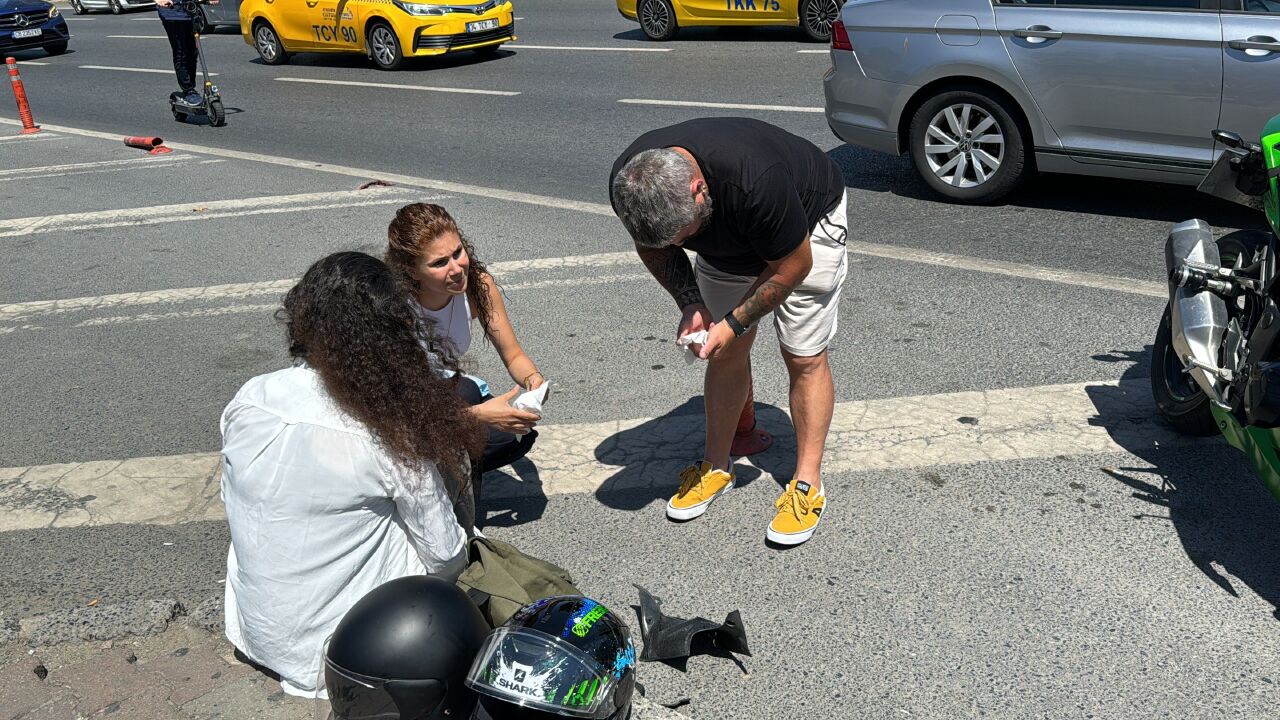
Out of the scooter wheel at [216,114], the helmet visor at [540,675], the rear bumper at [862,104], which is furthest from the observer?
the scooter wheel at [216,114]

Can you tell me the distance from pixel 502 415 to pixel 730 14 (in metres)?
11.9

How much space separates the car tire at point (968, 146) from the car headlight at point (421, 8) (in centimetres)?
860

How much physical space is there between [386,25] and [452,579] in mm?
12935

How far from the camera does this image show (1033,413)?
14.9 feet

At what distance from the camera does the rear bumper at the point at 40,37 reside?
19250 mm

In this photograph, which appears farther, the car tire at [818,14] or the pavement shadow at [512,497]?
the car tire at [818,14]

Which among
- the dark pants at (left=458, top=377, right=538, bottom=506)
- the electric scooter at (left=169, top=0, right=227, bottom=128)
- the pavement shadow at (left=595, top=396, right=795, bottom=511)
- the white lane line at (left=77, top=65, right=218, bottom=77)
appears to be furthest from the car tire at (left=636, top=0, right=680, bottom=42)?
the dark pants at (left=458, top=377, right=538, bottom=506)

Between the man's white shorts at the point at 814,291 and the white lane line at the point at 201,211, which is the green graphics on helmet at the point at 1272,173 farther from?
the white lane line at the point at 201,211

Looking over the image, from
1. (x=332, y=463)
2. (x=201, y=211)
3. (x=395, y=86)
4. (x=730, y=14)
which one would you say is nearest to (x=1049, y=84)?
(x=332, y=463)

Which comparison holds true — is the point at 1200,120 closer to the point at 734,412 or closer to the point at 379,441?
the point at 734,412

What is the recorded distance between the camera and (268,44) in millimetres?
16344

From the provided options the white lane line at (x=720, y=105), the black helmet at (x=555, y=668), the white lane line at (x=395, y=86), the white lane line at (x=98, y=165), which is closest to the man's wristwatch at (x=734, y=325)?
the black helmet at (x=555, y=668)

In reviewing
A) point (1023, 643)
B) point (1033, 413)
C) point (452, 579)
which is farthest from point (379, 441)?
point (1033, 413)

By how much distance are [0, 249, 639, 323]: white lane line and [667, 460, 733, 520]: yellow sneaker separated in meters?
2.79
